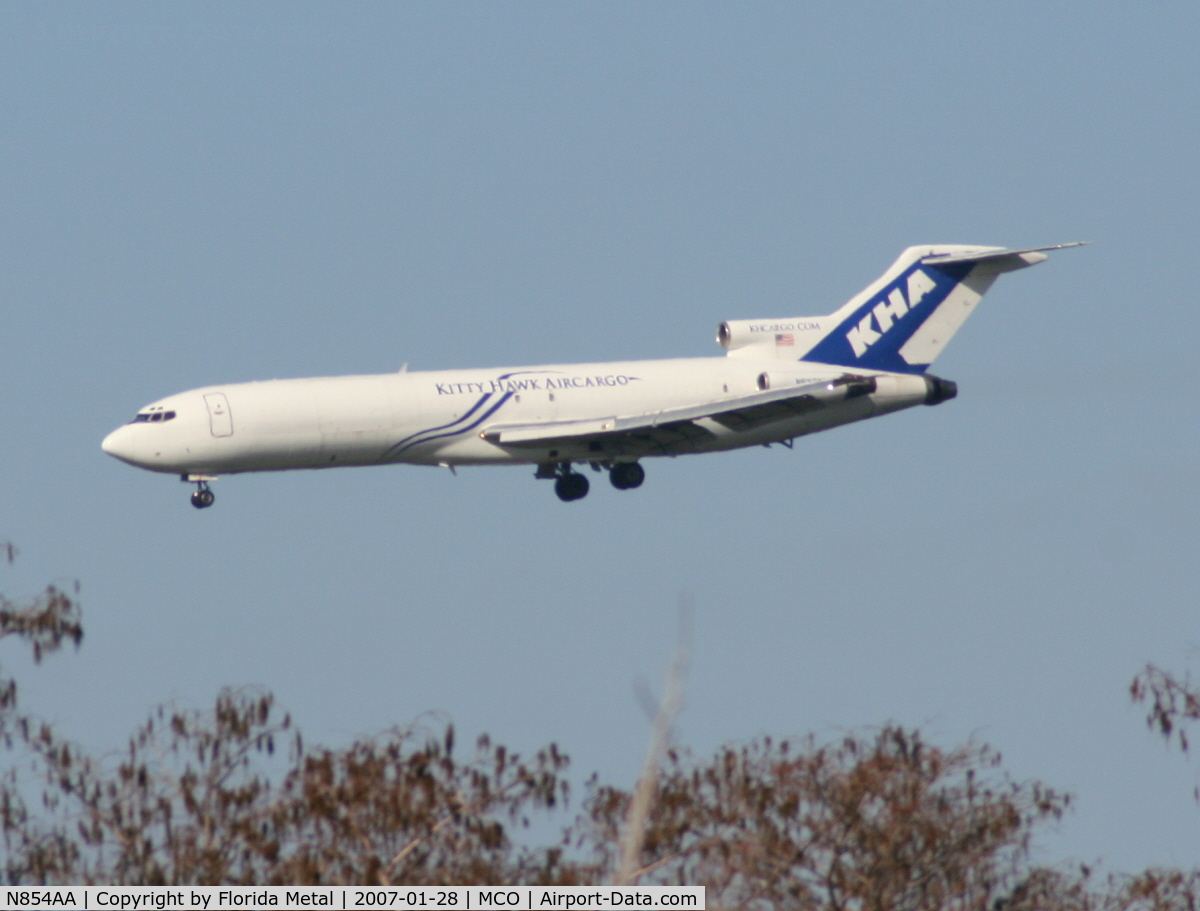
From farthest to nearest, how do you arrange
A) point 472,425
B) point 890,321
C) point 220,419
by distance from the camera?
point 890,321 < point 472,425 < point 220,419

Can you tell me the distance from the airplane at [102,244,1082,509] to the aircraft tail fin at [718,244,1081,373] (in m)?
0.04

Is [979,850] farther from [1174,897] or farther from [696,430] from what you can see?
[696,430]

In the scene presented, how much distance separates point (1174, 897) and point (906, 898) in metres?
4.15

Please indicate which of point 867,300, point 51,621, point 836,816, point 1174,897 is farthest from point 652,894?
point 867,300

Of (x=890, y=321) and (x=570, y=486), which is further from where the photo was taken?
(x=890, y=321)

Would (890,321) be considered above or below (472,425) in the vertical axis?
above

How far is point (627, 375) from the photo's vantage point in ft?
197

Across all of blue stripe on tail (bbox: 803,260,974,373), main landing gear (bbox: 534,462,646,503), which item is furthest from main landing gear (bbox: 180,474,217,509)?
blue stripe on tail (bbox: 803,260,974,373)

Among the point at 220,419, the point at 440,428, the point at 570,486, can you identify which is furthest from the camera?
the point at 570,486

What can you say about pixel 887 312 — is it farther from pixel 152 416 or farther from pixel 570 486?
pixel 152 416

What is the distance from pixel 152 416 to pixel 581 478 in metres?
12.0

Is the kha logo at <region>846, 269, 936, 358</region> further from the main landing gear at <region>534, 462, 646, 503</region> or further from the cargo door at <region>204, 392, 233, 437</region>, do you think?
the cargo door at <region>204, 392, 233, 437</region>

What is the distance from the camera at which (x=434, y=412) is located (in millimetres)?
57188

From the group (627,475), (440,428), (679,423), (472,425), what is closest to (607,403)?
(679,423)
